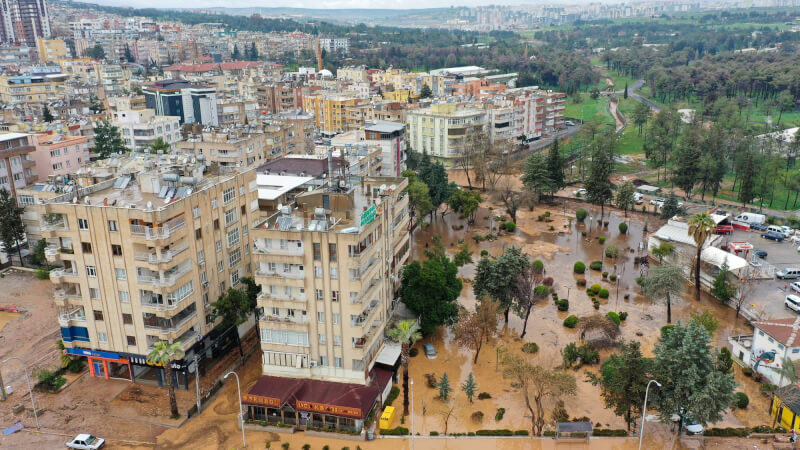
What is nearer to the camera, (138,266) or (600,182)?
(138,266)

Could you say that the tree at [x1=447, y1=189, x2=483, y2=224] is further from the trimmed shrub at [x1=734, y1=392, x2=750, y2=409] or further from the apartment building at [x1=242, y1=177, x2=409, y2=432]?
the trimmed shrub at [x1=734, y1=392, x2=750, y2=409]

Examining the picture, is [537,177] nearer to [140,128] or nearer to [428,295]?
[428,295]

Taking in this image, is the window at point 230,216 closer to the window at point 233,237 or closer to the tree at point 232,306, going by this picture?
the window at point 233,237

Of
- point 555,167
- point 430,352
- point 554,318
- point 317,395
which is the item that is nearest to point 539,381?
point 430,352

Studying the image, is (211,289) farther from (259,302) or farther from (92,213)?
(92,213)

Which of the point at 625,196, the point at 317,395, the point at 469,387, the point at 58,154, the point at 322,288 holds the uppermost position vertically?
the point at 58,154

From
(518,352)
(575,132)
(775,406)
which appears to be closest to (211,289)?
(518,352)

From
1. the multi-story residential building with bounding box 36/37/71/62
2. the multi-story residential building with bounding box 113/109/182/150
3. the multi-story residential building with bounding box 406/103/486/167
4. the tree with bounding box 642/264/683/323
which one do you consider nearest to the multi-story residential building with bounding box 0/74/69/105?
the multi-story residential building with bounding box 113/109/182/150
